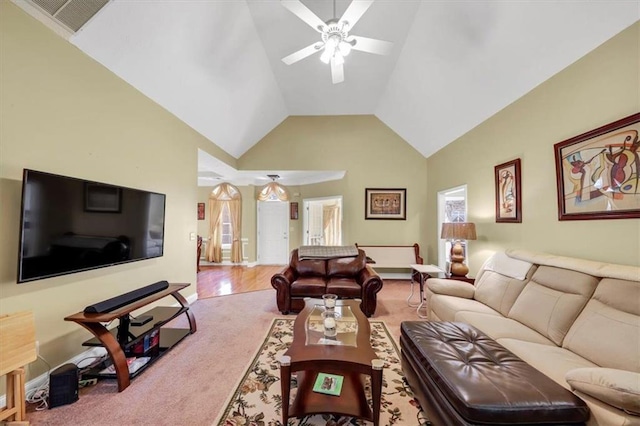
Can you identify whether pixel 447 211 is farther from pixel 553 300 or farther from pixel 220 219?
pixel 220 219

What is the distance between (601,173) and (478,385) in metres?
2.00

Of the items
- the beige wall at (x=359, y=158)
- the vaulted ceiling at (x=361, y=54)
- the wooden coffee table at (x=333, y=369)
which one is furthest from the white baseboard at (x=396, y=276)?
the wooden coffee table at (x=333, y=369)

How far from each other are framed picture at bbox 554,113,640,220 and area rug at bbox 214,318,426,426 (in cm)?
211

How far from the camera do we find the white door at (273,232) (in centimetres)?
723

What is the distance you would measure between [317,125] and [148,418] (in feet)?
17.2

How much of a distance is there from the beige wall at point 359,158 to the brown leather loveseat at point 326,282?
1806mm

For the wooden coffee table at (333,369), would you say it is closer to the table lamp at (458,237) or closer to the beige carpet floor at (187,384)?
the beige carpet floor at (187,384)

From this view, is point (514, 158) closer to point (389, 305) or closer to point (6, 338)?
point (389, 305)

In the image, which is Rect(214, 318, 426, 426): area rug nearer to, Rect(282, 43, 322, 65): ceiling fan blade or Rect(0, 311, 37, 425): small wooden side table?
Rect(0, 311, 37, 425): small wooden side table

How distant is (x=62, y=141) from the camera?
2018 millimetres

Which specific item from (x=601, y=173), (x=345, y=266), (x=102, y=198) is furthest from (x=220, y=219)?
(x=601, y=173)

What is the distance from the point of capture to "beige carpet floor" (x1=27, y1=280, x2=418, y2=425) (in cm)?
164

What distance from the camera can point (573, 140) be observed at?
2.14 m

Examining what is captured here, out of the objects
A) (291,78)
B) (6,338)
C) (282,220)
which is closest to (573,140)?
(291,78)
